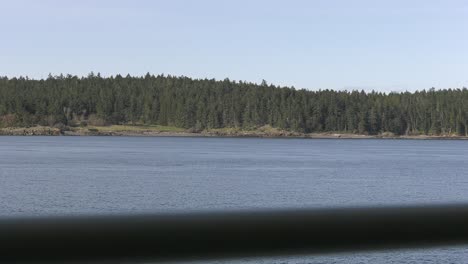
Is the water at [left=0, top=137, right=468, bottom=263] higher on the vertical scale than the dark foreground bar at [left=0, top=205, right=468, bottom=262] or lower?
lower

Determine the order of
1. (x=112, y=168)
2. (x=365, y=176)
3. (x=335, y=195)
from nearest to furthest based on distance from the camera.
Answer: (x=335, y=195)
(x=365, y=176)
(x=112, y=168)

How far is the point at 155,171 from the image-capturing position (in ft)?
274

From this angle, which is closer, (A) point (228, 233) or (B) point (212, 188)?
(A) point (228, 233)

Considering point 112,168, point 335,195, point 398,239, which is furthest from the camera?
point 112,168

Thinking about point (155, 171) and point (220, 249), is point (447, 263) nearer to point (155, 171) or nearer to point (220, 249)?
point (220, 249)

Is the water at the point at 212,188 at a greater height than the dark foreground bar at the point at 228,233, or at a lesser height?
lesser

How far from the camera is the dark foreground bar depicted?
65.5 inches

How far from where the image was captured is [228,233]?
1811 millimetres

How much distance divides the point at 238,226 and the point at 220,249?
0.22ft

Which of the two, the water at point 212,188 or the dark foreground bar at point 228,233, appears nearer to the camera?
the dark foreground bar at point 228,233

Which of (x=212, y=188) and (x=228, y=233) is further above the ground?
(x=228, y=233)

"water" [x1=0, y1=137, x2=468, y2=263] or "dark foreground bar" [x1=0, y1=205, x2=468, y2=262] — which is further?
"water" [x1=0, y1=137, x2=468, y2=263]

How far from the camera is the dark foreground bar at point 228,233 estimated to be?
65.5 inches

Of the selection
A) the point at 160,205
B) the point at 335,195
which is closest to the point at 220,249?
the point at 160,205
